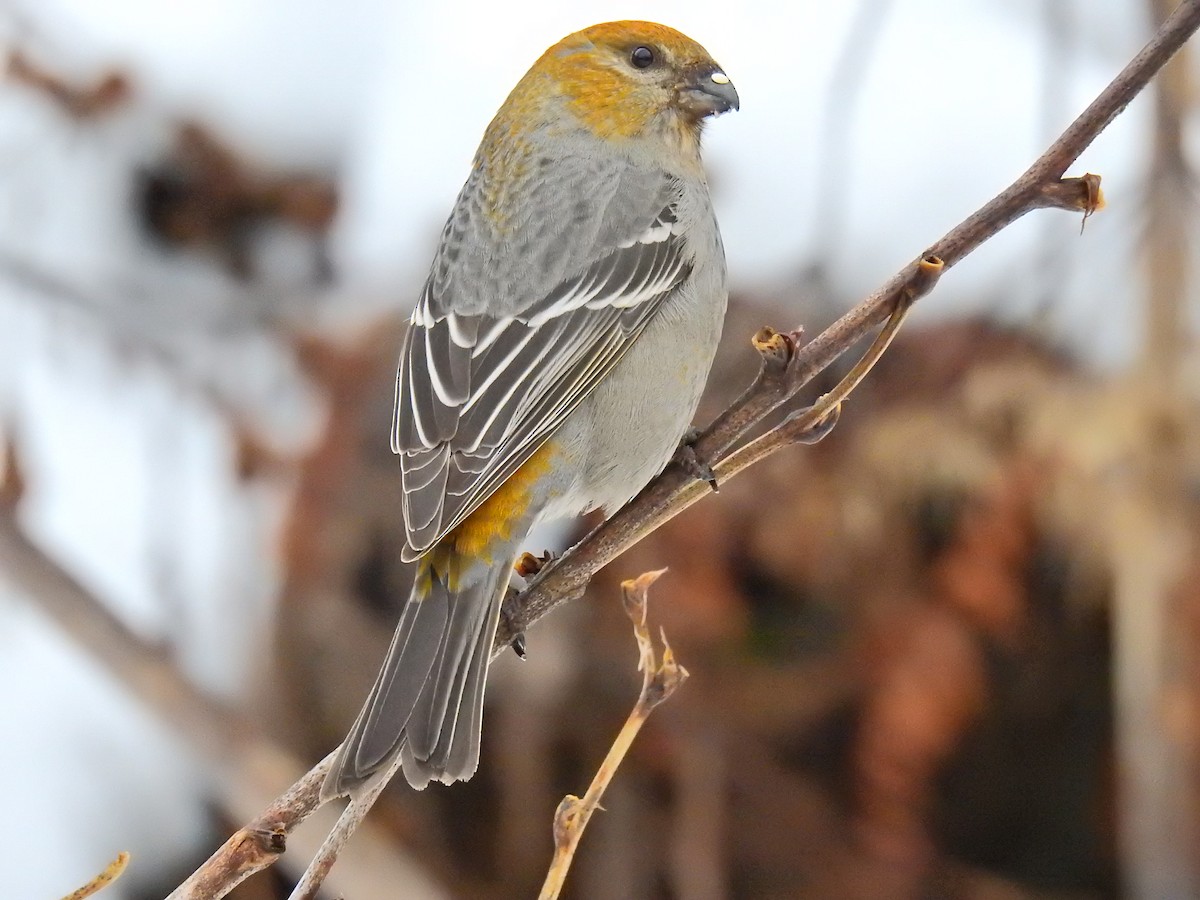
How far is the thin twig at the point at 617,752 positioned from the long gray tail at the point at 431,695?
0.68ft

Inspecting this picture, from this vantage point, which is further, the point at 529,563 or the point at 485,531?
the point at 529,563

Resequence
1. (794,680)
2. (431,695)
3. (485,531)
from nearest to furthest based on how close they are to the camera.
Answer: (431,695) → (485,531) → (794,680)

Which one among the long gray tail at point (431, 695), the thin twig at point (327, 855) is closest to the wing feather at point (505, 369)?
the long gray tail at point (431, 695)

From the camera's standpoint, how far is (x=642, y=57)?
302cm

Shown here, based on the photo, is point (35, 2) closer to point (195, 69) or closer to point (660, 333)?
point (195, 69)

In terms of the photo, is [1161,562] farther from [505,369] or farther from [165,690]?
[165,690]

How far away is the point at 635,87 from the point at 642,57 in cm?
7

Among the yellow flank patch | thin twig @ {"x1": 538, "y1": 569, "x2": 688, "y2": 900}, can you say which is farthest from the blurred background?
thin twig @ {"x1": 538, "y1": 569, "x2": 688, "y2": 900}

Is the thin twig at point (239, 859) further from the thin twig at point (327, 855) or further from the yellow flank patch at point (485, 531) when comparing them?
the yellow flank patch at point (485, 531)

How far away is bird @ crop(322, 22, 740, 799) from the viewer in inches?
88.4

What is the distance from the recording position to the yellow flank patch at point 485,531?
7.75ft

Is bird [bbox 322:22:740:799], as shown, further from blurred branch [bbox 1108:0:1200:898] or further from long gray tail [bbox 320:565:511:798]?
blurred branch [bbox 1108:0:1200:898]

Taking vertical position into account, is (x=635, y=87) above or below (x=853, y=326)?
above

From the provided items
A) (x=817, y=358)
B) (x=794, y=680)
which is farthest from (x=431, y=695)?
(x=794, y=680)
